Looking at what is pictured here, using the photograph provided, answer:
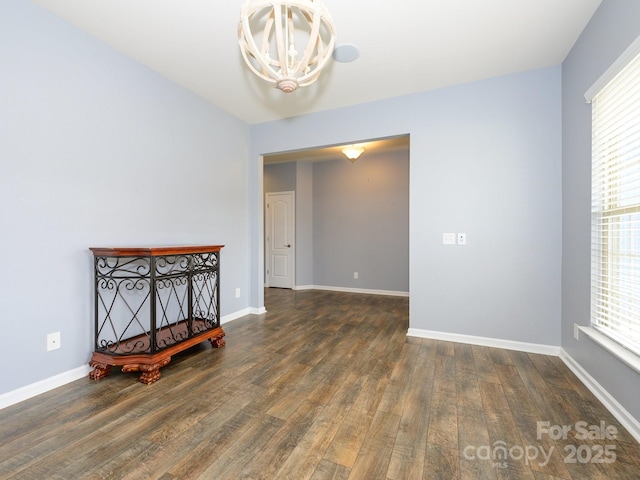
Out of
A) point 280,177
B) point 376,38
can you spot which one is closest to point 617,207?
point 376,38

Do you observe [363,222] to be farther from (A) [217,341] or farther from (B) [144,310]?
(B) [144,310]

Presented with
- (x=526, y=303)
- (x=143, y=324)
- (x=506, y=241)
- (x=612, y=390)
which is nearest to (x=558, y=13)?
(x=506, y=241)

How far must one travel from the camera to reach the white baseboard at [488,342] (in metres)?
2.64

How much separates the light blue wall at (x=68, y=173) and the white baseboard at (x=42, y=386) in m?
0.04

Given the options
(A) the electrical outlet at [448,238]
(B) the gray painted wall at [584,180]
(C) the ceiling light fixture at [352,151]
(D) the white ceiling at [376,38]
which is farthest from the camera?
(C) the ceiling light fixture at [352,151]

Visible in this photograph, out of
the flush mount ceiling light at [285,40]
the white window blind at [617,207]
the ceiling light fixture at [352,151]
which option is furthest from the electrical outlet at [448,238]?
the ceiling light fixture at [352,151]

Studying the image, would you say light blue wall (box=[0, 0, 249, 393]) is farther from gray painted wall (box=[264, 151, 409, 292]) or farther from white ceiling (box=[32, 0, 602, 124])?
gray painted wall (box=[264, 151, 409, 292])

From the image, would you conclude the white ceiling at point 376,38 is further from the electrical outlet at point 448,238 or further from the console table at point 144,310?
the console table at point 144,310

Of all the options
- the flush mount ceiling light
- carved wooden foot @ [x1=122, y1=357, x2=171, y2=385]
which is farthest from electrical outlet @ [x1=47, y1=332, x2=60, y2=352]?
the flush mount ceiling light

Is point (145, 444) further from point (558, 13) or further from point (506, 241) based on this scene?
point (558, 13)

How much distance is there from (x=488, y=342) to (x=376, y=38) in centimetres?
297

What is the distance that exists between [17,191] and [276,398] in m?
2.20

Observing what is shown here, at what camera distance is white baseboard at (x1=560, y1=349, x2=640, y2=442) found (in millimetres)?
1555

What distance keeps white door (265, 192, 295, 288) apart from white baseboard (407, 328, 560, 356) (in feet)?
11.1
